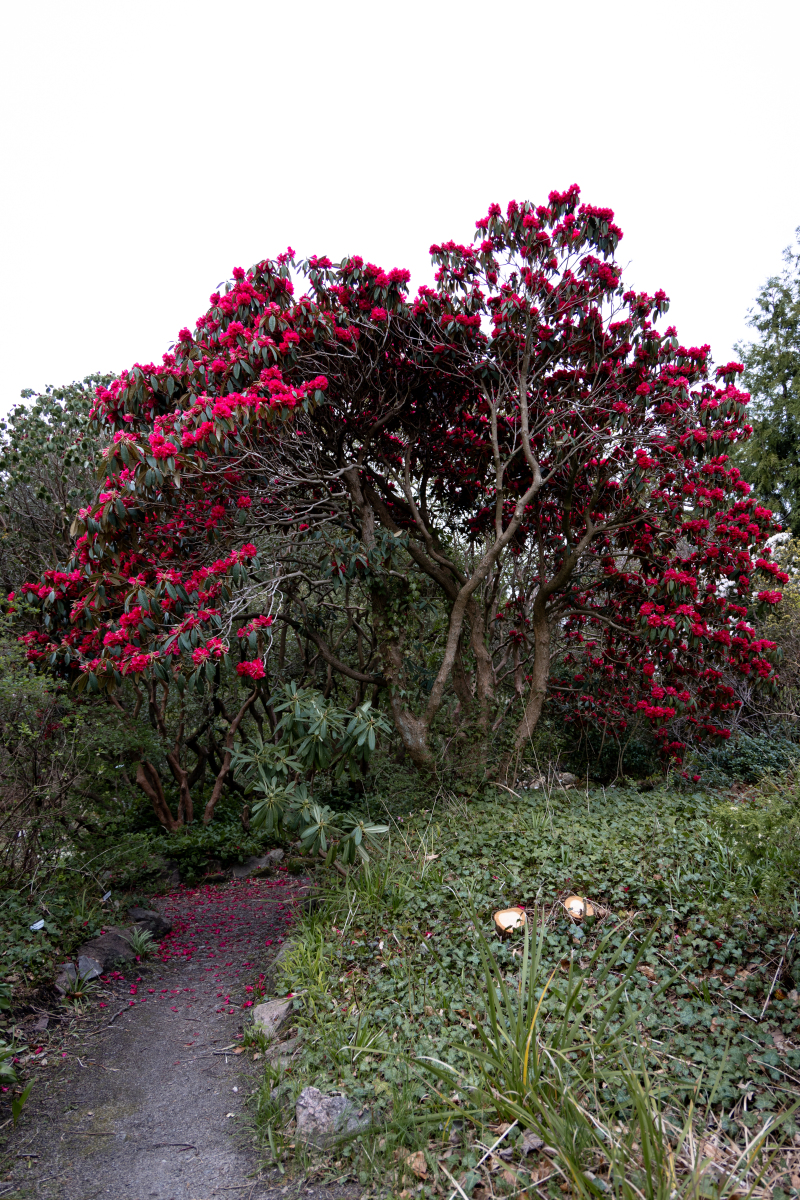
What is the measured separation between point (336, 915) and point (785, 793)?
107 inches

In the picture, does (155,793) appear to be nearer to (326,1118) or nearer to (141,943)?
(141,943)

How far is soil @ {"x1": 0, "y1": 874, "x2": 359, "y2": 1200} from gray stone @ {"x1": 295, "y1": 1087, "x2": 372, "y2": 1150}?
0.43 ft

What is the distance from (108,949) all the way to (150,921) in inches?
28.5

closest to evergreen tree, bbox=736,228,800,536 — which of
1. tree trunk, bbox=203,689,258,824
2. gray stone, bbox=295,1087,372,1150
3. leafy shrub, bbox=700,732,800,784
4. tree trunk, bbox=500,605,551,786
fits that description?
leafy shrub, bbox=700,732,800,784

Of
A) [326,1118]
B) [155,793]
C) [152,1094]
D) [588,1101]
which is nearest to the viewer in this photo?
Answer: [588,1101]

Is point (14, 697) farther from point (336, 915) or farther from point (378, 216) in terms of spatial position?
point (378, 216)

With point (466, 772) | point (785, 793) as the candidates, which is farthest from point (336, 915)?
point (785, 793)

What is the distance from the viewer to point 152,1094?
286cm

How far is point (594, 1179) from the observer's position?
1706 millimetres

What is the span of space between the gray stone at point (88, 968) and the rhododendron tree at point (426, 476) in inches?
66.1

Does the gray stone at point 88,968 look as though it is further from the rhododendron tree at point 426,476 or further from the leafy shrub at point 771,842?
the leafy shrub at point 771,842

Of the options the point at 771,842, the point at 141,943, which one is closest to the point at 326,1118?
the point at 771,842

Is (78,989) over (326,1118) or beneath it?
beneath

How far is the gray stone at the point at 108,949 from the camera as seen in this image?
402 cm
